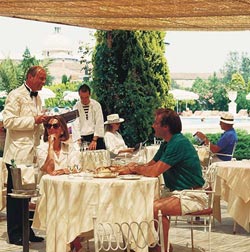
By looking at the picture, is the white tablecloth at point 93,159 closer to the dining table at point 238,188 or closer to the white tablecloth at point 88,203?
the dining table at point 238,188

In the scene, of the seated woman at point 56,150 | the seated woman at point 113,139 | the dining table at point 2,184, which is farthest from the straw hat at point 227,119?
the seated woman at point 56,150

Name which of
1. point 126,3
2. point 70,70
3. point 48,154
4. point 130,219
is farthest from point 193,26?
point 70,70

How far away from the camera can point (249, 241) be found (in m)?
8.62

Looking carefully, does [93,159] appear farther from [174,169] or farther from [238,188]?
[174,169]

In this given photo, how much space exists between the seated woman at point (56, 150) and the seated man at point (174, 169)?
2.23 ft

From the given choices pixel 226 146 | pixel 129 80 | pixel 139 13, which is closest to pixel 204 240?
pixel 226 146

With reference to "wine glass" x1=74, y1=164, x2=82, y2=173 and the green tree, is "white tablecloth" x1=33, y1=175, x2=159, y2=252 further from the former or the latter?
the green tree

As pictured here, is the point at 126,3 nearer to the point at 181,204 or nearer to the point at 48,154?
the point at 48,154

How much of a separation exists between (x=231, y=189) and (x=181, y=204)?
79.1 inches

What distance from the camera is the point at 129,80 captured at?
46.3ft

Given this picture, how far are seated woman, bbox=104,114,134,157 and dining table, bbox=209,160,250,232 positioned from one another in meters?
2.09

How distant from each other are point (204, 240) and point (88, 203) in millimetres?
2169

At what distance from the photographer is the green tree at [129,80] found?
1398 cm

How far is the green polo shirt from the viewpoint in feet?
23.5
